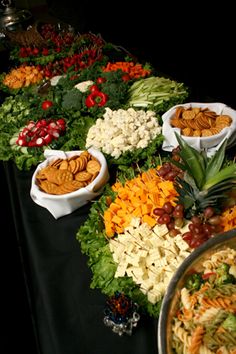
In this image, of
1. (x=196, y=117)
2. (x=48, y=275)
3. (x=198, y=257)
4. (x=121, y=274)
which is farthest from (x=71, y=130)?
(x=198, y=257)

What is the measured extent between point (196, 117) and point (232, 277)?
154 centimetres

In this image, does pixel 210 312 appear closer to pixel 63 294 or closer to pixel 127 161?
pixel 63 294

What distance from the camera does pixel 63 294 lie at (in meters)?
1.75

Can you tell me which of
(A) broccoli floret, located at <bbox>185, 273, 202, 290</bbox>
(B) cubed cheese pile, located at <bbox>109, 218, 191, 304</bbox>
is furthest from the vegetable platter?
(A) broccoli floret, located at <bbox>185, 273, 202, 290</bbox>

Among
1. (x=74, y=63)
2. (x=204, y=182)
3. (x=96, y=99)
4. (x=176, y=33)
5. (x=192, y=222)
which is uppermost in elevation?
(x=204, y=182)

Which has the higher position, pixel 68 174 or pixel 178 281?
pixel 178 281

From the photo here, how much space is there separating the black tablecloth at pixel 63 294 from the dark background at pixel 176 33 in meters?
1.96

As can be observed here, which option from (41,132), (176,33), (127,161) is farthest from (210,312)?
(176,33)

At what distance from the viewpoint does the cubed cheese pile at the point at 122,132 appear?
2.54 metres

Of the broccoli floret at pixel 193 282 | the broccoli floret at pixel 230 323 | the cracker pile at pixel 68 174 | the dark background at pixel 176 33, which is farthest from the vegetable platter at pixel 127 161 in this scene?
the dark background at pixel 176 33

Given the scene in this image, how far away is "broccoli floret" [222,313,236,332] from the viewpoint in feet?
3.51

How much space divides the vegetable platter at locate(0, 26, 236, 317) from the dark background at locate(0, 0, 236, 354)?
900 millimetres

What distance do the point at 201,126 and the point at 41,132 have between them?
1231 millimetres

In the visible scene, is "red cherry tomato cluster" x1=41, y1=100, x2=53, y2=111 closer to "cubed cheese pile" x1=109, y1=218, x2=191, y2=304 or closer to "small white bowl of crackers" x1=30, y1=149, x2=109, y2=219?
"small white bowl of crackers" x1=30, y1=149, x2=109, y2=219
